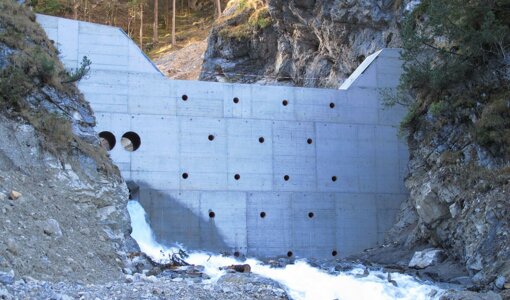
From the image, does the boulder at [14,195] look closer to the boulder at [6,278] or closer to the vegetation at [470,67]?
the boulder at [6,278]

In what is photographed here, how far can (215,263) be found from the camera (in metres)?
15.2

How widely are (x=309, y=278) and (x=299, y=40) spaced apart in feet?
47.6

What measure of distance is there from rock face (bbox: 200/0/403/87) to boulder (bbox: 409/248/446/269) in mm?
8179

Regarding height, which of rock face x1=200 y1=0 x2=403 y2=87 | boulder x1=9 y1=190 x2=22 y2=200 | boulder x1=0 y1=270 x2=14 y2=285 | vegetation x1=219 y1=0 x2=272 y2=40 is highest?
vegetation x1=219 y1=0 x2=272 y2=40

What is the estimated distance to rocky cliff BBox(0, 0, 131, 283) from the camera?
9.62 m

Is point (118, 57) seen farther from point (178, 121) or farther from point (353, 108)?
point (353, 108)

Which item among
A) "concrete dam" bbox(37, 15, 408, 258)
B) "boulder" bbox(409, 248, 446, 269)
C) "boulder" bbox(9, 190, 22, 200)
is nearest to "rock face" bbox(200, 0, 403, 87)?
"concrete dam" bbox(37, 15, 408, 258)

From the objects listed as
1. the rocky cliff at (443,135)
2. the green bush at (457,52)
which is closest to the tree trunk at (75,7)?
the rocky cliff at (443,135)

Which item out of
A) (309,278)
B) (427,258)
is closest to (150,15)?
(427,258)

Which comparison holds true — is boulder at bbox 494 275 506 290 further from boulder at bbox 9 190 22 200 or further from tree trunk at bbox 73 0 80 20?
tree trunk at bbox 73 0 80 20

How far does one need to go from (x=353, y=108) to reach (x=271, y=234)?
4613 millimetres

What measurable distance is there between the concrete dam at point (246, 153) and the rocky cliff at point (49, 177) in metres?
2.30

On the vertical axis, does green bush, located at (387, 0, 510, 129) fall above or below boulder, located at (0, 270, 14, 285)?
above

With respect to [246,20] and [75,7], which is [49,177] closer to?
[246,20]
